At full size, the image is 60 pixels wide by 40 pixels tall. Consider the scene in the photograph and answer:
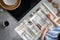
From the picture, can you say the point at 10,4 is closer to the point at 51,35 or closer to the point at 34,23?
the point at 34,23

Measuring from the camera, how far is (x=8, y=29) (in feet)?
3.76

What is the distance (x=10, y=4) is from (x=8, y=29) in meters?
0.18

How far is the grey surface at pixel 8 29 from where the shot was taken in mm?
1138

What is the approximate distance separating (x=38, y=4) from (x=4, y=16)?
0.85ft

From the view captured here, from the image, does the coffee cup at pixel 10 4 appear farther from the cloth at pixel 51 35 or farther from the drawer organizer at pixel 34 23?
the cloth at pixel 51 35

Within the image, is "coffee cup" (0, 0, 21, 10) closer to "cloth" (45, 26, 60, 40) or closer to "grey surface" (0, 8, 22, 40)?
"grey surface" (0, 8, 22, 40)

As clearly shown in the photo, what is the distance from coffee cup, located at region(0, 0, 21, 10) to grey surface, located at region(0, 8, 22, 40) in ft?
0.15

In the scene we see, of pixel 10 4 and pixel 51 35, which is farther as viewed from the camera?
pixel 51 35

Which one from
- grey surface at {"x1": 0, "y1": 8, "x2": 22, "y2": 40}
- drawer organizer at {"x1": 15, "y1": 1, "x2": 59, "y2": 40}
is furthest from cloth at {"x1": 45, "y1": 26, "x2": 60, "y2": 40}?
grey surface at {"x1": 0, "y1": 8, "x2": 22, "y2": 40}

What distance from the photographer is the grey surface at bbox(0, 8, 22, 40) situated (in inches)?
44.8

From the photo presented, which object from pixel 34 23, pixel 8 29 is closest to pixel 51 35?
pixel 34 23

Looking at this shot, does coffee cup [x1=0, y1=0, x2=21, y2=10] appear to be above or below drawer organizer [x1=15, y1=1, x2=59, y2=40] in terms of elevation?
above

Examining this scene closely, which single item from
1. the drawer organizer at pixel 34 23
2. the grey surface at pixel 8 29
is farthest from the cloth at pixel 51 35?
the grey surface at pixel 8 29

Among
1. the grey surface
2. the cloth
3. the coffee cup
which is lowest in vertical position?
the cloth
